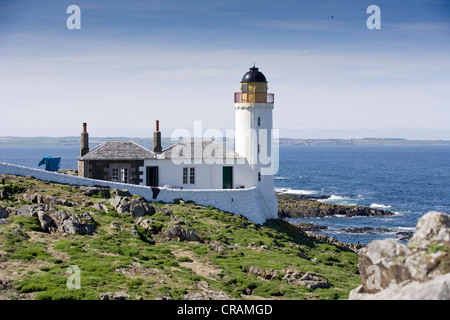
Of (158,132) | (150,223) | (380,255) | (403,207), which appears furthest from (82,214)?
(403,207)

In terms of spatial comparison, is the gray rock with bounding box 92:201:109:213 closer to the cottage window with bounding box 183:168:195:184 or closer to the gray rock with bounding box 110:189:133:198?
the gray rock with bounding box 110:189:133:198

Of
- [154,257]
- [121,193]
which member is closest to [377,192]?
[121,193]

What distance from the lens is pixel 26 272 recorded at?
20781 mm

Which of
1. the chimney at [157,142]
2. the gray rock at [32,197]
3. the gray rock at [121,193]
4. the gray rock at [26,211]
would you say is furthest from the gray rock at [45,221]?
the chimney at [157,142]

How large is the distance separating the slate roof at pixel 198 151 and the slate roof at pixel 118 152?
5.01 ft

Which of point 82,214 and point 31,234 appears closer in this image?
point 31,234

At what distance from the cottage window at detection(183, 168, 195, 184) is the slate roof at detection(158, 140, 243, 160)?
1.09 metres

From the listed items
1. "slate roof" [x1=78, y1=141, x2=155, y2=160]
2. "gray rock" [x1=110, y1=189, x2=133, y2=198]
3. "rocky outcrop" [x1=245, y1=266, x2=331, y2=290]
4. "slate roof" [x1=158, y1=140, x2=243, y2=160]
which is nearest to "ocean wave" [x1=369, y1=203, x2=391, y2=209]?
"slate roof" [x1=158, y1=140, x2=243, y2=160]

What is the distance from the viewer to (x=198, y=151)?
139 ft

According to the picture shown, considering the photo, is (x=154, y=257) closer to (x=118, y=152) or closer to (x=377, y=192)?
(x=118, y=152)

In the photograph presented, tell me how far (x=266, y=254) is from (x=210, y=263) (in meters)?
4.53

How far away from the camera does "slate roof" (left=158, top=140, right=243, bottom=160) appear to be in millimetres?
42062

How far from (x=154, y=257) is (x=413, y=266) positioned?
15.7 meters
